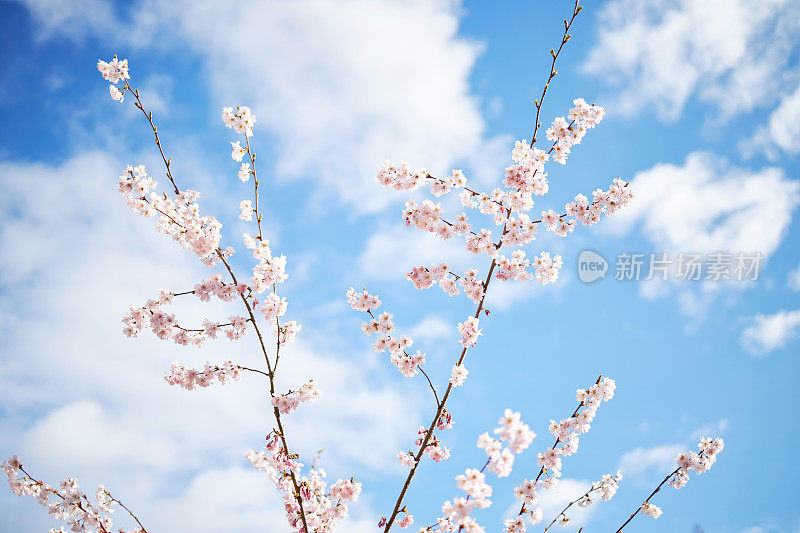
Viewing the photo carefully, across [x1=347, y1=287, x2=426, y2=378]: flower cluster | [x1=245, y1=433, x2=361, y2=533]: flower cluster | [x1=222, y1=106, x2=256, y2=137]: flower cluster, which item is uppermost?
[x1=222, y1=106, x2=256, y2=137]: flower cluster

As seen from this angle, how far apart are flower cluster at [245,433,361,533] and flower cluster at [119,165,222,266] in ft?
7.92

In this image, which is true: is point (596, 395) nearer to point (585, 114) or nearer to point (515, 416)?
point (515, 416)

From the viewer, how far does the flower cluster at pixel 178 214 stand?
6.53 m

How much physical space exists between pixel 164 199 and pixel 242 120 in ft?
4.68

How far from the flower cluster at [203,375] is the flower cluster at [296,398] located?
2.34 ft

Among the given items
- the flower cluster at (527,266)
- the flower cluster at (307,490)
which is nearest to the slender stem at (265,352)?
the flower cluster at (307,490)

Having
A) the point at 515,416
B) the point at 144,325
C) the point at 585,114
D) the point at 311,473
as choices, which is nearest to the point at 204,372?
the point at 144,325

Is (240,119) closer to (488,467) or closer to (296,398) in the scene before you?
(296,398)

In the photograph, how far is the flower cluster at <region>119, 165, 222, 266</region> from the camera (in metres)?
6.53

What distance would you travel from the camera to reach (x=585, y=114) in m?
7.38

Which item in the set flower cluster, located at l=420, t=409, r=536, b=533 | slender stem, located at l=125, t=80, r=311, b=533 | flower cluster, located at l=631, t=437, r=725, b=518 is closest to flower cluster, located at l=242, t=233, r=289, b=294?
slender stem, located at l=125, t=80, r=311, b=533

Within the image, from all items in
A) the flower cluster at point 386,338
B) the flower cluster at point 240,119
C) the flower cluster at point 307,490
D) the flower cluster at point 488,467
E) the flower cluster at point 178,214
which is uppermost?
the flower cluster at point 240,119

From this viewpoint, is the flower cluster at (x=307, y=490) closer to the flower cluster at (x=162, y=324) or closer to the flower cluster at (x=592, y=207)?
the flower cluster at (x=162, y=324)

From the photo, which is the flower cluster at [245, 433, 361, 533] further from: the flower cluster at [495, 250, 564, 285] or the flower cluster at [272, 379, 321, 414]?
the flower cluster at [495, 250, 564, 285]
